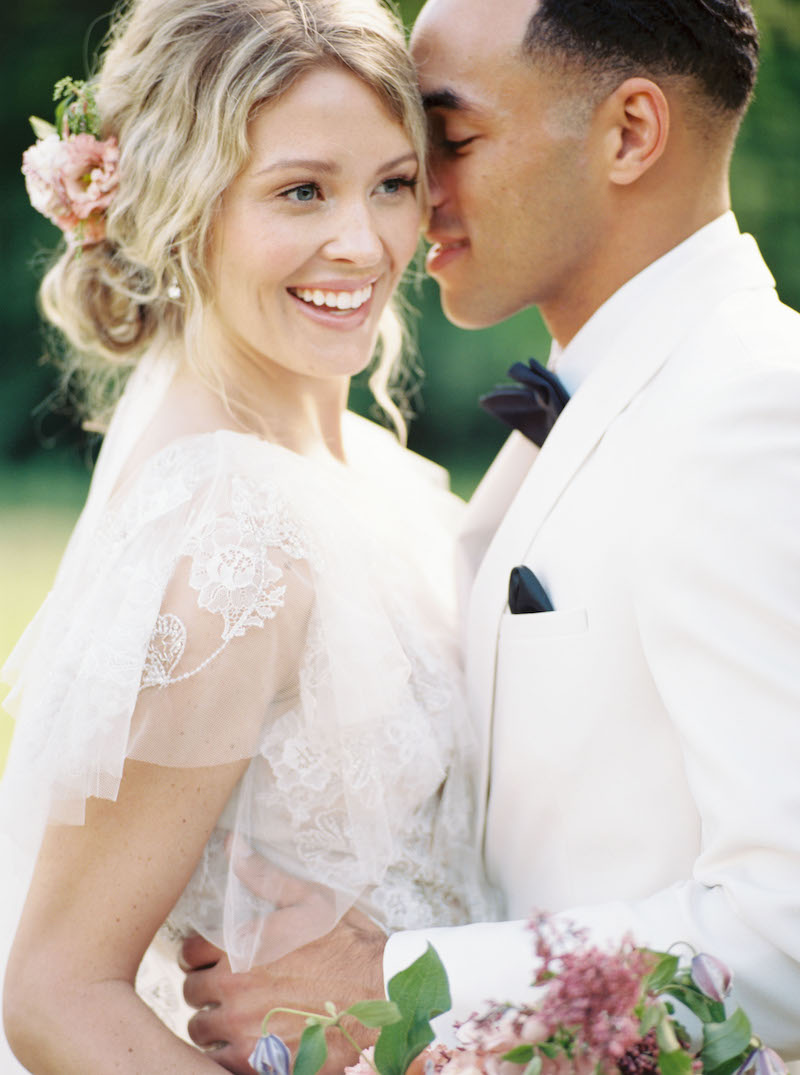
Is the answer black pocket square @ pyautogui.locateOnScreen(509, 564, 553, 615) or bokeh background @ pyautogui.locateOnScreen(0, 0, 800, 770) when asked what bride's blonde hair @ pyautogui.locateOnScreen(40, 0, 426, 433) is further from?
bokeh background @ pyautogui.locateOnScreen(0, 0, 800, 770)

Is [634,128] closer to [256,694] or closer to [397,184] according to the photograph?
[397,184]

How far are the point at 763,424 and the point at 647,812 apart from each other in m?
0.65

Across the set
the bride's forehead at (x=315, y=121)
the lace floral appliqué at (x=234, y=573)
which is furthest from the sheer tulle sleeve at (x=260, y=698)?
the bride's forehead at (x=315, y=121)

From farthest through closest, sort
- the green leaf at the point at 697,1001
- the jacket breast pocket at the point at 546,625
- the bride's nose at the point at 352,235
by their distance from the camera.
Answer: the bride's nose at the point at 352,235 → the jacket breast pocket at the point at 546,625 → the green leaf at the point at 697,1001

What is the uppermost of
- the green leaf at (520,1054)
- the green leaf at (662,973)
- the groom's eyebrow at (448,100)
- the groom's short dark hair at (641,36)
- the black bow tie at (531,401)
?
the groom's short dark hair at (641,36)

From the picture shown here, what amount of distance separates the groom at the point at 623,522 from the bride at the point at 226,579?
0.13m

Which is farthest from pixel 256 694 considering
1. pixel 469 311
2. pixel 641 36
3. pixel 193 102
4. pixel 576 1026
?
pixel 641 36

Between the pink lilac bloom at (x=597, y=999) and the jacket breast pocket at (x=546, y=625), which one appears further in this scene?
the jacket breast pocket at (x=546, y=625)

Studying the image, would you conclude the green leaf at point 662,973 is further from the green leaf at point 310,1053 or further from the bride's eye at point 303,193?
the bride's eye at point 303,193

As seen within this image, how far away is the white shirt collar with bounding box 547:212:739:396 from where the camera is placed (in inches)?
89.2

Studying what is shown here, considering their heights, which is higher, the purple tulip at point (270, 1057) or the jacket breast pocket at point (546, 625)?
the jacket breast pocket at point (546, 625)

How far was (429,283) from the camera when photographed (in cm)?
1148

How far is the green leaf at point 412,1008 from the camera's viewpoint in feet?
4.12

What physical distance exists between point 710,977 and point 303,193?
1.61 metres
